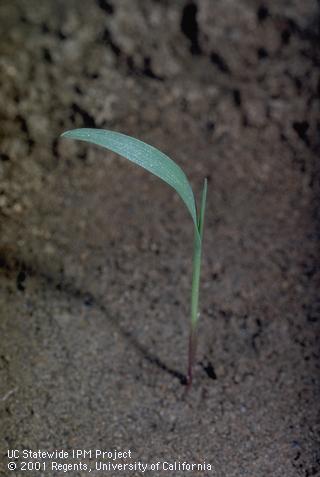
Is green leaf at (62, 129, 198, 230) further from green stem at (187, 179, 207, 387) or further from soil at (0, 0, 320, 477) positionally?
soil at (0, 0, 320, 477)

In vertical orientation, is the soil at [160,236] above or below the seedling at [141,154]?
below

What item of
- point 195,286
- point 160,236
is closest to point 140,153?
point 195,286

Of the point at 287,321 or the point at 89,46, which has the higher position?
the point at 89,46

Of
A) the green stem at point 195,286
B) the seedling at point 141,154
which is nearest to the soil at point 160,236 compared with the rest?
the green stem at point 195,286

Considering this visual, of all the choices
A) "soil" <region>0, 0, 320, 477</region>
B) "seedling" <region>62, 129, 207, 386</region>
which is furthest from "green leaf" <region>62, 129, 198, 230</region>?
"soil" <region>0, 0, 320, 477</region>

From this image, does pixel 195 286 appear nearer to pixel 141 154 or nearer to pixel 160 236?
pixel 141 154

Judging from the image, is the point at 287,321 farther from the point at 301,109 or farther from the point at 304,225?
the point at 301,109

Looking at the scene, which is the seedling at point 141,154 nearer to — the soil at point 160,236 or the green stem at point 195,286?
the green stem at point 195,286

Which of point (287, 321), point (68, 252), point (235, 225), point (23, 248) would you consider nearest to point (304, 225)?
point (235, 225)
